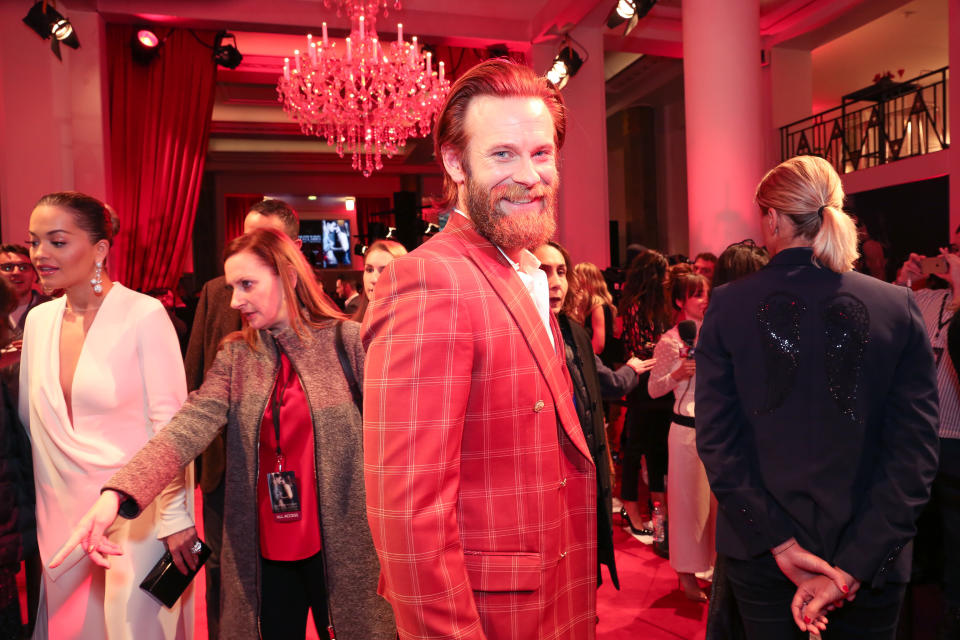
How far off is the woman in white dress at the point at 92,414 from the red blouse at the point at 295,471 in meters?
0.21

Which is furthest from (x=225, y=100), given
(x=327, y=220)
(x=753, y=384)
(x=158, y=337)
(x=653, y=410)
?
(x=753, y=384)

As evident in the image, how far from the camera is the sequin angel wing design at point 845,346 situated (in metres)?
1.58

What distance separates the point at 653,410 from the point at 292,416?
281 cm

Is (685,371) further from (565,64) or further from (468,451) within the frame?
(565,64)

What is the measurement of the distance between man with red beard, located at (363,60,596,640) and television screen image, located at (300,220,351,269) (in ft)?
50.4

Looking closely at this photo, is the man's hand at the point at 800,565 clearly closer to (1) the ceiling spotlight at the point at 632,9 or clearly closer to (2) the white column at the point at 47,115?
(1) the ceiling spotlight at the point at 632,9

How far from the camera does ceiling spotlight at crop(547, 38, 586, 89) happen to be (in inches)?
264

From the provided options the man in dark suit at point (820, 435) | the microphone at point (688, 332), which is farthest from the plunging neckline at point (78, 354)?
the microphone at point (688, 332)

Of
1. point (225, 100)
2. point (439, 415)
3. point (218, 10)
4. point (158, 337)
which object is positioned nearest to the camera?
point (439, 415)

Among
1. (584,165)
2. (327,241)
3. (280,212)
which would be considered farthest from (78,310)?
(327,241)

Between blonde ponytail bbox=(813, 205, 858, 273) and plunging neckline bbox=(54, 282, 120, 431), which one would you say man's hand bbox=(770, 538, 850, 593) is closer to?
blonde ponytail bbox=(813, 205, 858, 273)

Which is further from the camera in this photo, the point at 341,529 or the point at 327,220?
the point at 327,220

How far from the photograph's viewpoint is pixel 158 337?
2055mm

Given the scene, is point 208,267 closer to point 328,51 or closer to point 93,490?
point 328,51
